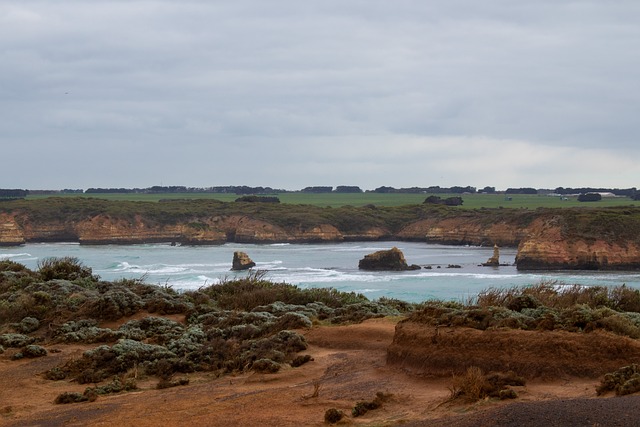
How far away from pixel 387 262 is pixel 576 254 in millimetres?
13855

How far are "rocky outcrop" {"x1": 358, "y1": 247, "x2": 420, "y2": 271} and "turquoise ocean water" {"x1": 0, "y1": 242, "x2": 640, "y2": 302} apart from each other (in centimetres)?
136

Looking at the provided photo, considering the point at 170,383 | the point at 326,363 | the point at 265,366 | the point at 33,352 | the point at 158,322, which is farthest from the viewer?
the point at 158,322

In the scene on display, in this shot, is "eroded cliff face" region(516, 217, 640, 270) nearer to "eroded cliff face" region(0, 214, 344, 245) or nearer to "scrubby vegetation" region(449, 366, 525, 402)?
"eroded cliff face" region(0, 214, 344, 245)

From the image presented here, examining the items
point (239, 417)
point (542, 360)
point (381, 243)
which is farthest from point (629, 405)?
point (381, 243)

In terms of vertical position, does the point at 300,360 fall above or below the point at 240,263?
above

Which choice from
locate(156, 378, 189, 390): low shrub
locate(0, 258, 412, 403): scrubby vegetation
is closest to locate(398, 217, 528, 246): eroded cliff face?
locate(0, 258, 412, 403): scrubby vegetation

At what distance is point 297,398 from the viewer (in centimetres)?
1346

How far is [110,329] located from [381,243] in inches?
3042

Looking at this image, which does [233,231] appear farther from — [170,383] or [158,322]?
[170,383]

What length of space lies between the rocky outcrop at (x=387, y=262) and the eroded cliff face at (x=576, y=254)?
8354 mm

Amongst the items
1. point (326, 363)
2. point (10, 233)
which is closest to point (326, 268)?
point (326, 363)

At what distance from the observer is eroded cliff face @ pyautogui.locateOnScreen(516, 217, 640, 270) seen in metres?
59.8

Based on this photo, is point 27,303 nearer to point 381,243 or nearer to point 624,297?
point 624,297

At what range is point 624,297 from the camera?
19.4 m
